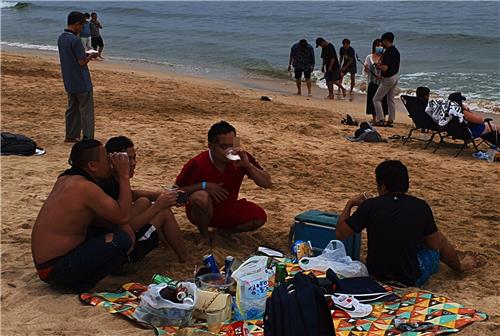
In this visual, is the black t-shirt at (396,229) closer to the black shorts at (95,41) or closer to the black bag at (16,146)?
the black bag at (16,146)

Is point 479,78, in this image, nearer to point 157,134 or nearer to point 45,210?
point 157,134

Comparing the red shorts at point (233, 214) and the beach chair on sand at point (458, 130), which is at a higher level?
the beach chair on sand at point (458, 130)

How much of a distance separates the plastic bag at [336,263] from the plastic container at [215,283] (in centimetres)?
63

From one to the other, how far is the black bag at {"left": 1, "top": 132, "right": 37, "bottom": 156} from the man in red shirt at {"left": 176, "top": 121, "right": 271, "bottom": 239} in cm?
325

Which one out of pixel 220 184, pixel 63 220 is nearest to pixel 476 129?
pixel 220 184

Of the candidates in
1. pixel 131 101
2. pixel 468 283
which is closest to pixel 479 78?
pixel 131 101

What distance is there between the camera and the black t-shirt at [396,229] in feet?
13.1

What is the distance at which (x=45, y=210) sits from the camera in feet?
12.2

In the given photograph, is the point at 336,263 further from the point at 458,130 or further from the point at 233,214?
the point at 458,130

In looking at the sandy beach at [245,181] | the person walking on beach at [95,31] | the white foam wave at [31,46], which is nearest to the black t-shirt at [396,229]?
the sandy beach at [245,181]

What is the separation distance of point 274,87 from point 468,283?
12.6m

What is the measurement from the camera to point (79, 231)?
3752 millimetres

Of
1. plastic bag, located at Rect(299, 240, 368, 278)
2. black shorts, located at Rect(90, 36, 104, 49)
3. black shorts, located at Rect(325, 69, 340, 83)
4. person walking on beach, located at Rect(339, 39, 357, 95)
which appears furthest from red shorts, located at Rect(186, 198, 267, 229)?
black shorts, located at Rect(90, 36, 104, 49)

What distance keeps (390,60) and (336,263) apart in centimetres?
646
